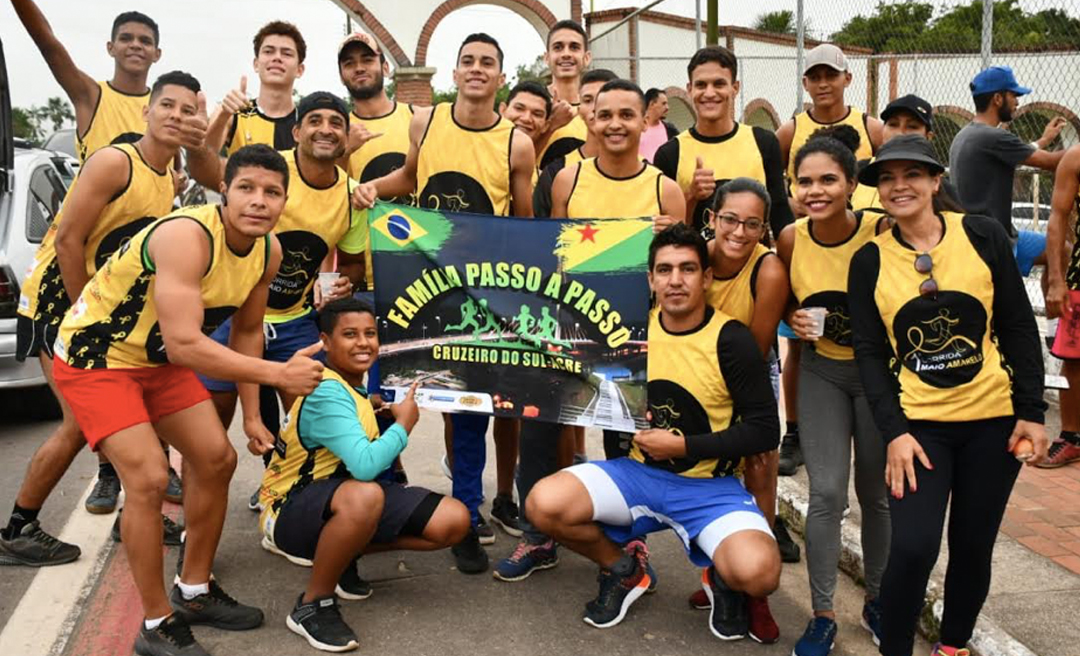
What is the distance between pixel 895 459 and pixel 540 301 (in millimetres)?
1709

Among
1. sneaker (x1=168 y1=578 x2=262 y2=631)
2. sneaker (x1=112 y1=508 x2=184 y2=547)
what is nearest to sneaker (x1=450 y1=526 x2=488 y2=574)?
sneaker (x1=168 y1=578 x2=262 y2=631)

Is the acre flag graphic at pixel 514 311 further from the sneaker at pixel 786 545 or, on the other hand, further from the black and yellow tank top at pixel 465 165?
the sneaker at pixel 786 545

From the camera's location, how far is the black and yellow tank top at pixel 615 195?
459cm

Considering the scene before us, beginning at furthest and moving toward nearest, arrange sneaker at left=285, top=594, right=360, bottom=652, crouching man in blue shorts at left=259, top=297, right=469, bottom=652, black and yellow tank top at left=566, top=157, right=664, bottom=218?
black and yellow tank top at left=566, top=157, right=664, bottom=218 < crouching man in blue shorts at left=259, top=297, right=469, bottom=652 < sneaker at left=285, top=594, right=360, bottom=652

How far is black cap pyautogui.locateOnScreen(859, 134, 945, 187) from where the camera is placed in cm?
345

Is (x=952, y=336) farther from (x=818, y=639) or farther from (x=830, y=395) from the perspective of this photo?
(x=818, y=639)

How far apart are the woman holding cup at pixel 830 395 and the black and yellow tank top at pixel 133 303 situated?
2.18m

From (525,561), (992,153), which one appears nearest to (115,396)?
(525,561)

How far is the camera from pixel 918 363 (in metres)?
3.49

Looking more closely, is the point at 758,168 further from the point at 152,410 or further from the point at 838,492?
the point at 152,410

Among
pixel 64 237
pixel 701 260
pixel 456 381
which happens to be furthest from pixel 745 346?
pixel 64 237

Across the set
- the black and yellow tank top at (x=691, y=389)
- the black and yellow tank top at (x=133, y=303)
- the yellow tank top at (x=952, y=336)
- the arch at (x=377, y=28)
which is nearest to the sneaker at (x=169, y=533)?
the black and yellow tank top at (x=133, y=303)

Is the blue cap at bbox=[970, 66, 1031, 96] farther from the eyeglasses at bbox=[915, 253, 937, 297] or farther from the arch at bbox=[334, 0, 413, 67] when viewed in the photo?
the arch at bbox=[334, 0, 413, 67]

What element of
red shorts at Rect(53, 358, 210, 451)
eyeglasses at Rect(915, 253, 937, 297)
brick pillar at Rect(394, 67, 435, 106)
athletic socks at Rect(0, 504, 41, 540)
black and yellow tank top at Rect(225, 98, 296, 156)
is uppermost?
brick pillar at Rect(394, 67, 435, 106)
